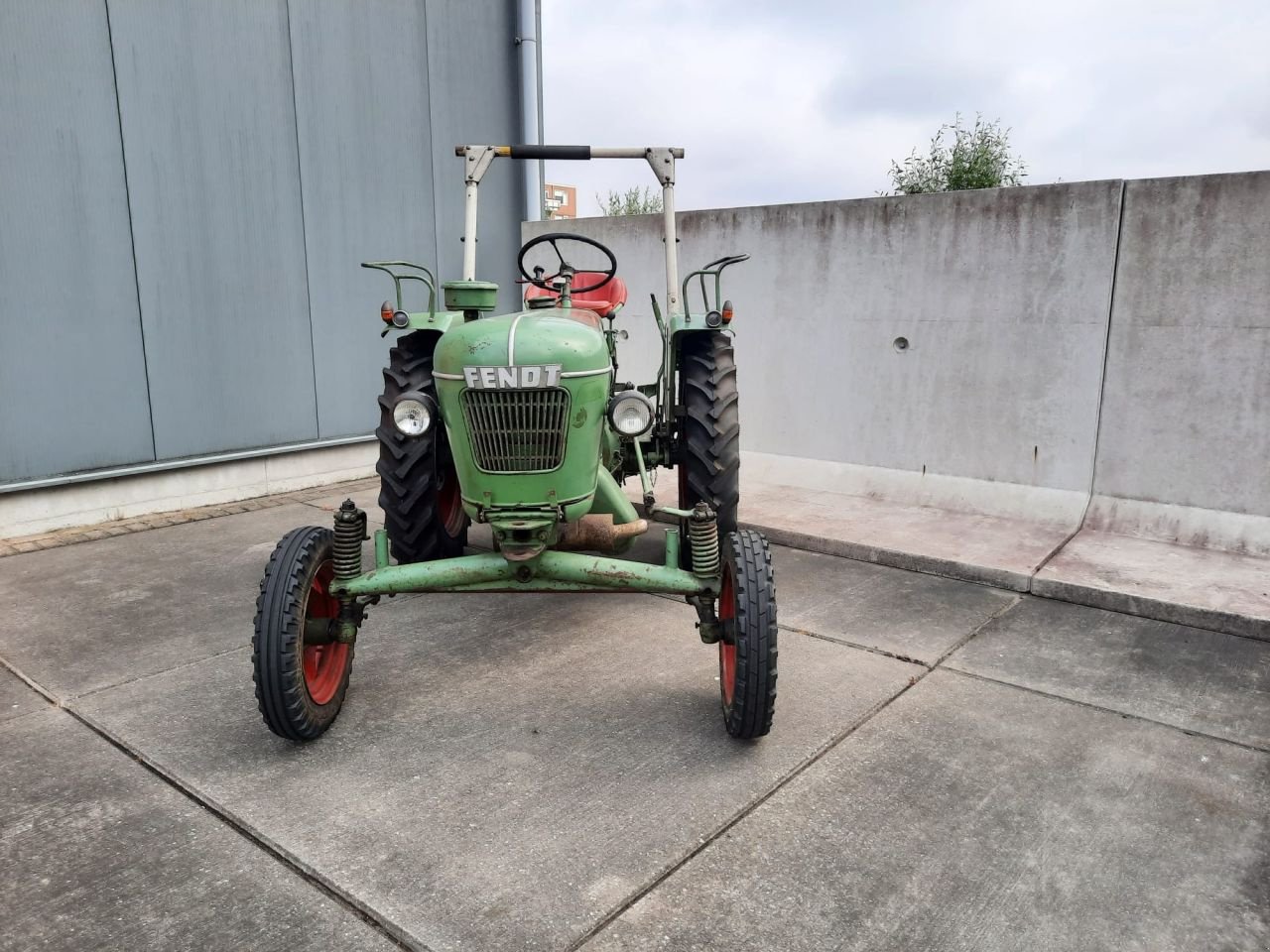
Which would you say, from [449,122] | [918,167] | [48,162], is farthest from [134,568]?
[918,167]

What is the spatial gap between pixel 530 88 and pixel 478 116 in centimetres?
53

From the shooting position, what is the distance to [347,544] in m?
2.88

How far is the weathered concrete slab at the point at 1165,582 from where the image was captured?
12.9ft

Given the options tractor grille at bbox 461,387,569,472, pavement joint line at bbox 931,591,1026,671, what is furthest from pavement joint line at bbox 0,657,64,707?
pavement joint line at bbox 931,591,1026,671

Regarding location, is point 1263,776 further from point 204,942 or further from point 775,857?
point 204,942

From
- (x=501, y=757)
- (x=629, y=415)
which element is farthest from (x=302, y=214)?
(x=501, y=757)

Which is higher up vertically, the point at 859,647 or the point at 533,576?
the point at 533,576

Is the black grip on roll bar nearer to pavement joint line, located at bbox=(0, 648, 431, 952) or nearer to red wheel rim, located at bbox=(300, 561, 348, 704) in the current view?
red wheel rim, located at bbox=(300, 561, 348, 704)

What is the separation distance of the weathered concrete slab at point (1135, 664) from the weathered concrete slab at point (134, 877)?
98.4 inches

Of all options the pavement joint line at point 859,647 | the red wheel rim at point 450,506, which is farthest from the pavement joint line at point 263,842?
the pavement joint line at point 859,647

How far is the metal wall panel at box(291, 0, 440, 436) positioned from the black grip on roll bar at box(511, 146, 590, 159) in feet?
10.0

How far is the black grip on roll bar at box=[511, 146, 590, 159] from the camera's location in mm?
3922

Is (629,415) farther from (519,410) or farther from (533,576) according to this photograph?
(533,576)

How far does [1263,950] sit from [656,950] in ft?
4.44
